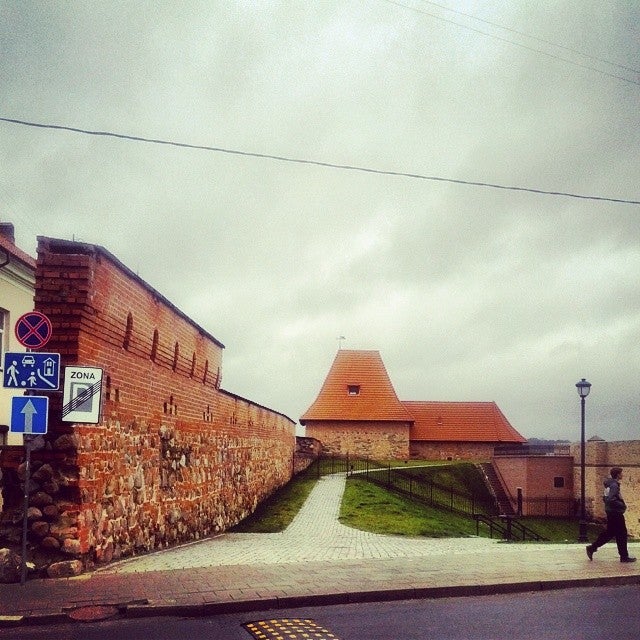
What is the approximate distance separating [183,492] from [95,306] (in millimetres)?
4865

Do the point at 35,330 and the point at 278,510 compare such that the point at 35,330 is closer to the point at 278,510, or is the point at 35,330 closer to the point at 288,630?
the point at 288,630

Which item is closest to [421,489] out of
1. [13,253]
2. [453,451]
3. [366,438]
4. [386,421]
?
[366,438]

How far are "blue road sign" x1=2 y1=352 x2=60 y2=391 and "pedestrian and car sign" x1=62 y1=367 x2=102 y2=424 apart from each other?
0.26 meters

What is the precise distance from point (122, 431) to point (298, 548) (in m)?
4.15

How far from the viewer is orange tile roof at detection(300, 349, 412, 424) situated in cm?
5009

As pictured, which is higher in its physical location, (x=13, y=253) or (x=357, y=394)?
(x=13, y=253)

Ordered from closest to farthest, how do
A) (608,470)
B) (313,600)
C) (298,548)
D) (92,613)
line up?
(92,613) < (313,600) < (298,548) < (608,470)

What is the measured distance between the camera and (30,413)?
27.8 ft

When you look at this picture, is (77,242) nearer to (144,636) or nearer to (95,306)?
(95,306)

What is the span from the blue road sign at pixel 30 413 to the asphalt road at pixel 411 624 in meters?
2.59

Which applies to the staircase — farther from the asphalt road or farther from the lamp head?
the asphalt road

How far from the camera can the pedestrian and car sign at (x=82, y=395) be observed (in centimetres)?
888

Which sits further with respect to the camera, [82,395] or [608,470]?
[608,470]

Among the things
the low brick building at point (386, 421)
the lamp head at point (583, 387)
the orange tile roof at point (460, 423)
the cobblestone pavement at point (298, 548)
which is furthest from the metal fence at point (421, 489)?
the cobblestone pavement at point (298, 548)
